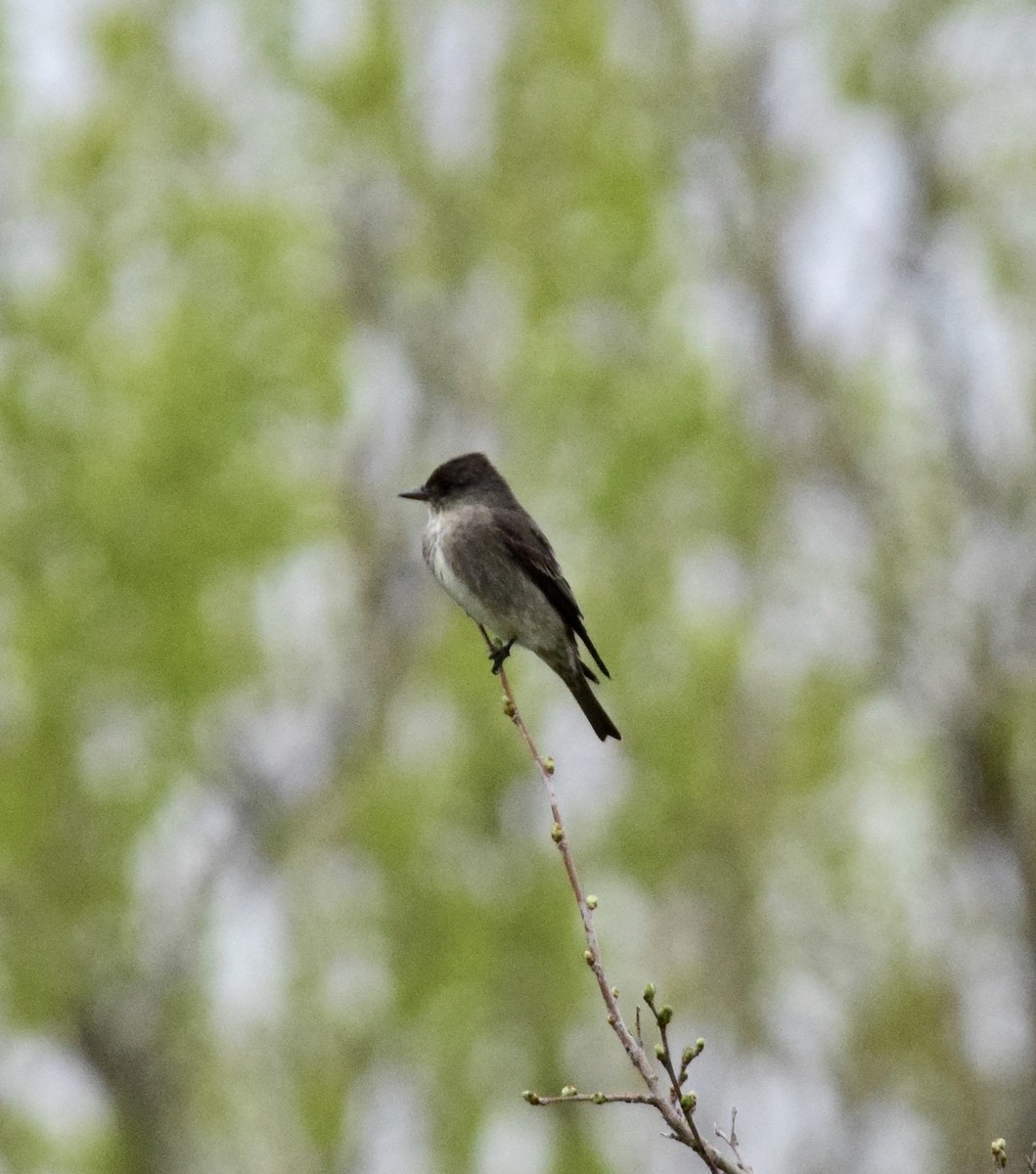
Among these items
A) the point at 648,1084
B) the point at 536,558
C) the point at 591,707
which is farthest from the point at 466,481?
the point at 648,1084

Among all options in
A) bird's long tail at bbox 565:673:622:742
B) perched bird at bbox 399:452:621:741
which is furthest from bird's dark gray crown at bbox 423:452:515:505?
bird's long tail at bbox 565:673:622:742

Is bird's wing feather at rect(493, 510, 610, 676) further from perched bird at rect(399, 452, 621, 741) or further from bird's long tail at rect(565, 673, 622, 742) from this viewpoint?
bird's long tail at rect(565, 673, 622, 742)

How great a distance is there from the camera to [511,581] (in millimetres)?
7254

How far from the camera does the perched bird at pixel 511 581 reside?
719 cm

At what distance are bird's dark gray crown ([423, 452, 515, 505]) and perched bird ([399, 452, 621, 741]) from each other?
159mm

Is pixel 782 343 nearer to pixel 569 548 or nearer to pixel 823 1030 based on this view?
pixel 569 548

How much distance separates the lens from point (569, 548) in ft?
49.1

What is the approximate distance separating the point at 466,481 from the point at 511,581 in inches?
22.1

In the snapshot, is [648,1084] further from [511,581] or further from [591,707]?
[511,581]

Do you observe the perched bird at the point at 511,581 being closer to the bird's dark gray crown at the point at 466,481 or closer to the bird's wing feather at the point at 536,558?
the bird's wing feather at the point at 536,558

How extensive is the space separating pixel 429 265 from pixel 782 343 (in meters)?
3.16

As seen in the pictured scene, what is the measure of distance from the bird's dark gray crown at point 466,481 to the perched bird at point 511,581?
16cm

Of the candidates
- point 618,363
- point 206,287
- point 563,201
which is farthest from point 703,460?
point 206,287

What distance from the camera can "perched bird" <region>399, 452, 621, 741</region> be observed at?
23.6 feet
